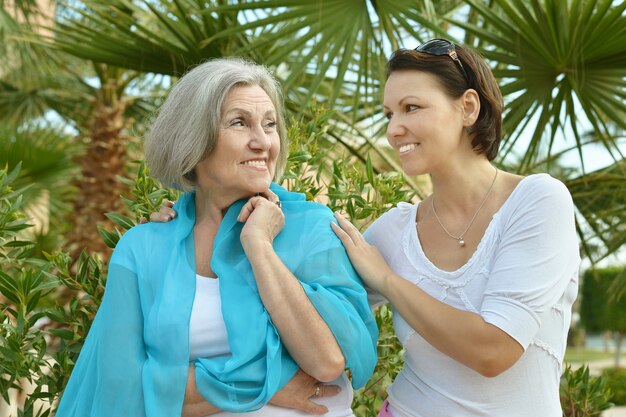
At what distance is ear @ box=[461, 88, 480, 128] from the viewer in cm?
225

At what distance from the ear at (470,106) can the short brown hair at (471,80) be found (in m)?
0.02

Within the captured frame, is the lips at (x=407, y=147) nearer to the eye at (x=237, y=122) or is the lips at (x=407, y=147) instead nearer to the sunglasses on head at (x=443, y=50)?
the sunglasses on head at (x=443, y=50)

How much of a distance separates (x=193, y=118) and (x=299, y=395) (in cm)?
77

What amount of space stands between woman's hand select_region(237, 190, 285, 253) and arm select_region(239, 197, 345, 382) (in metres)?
0.01

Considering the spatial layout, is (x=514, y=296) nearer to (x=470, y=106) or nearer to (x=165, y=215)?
(x=470, y=106)

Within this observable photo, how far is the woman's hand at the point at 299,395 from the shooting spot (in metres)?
2.18

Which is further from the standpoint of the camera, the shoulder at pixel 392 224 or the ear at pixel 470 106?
the shoulder at pixel 392 224

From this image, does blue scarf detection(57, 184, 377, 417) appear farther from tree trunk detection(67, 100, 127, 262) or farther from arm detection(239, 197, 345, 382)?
tree trunk detection(67, 100, 127, 262)

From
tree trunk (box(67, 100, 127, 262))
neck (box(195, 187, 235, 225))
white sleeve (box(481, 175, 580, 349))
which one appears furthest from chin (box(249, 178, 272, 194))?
tree trunk (box(67, 100, 127, 262))

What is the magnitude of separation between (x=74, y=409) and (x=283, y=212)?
0.76 m

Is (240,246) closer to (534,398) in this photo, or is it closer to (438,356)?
(438,356)

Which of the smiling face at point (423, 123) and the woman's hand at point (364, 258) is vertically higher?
the smiling face at point (423, 123)

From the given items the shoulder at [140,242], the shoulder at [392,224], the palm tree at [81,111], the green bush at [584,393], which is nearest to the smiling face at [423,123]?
the shoulder at [392,224]

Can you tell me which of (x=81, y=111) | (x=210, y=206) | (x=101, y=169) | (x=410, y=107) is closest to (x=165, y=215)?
(x=210, y=206)
